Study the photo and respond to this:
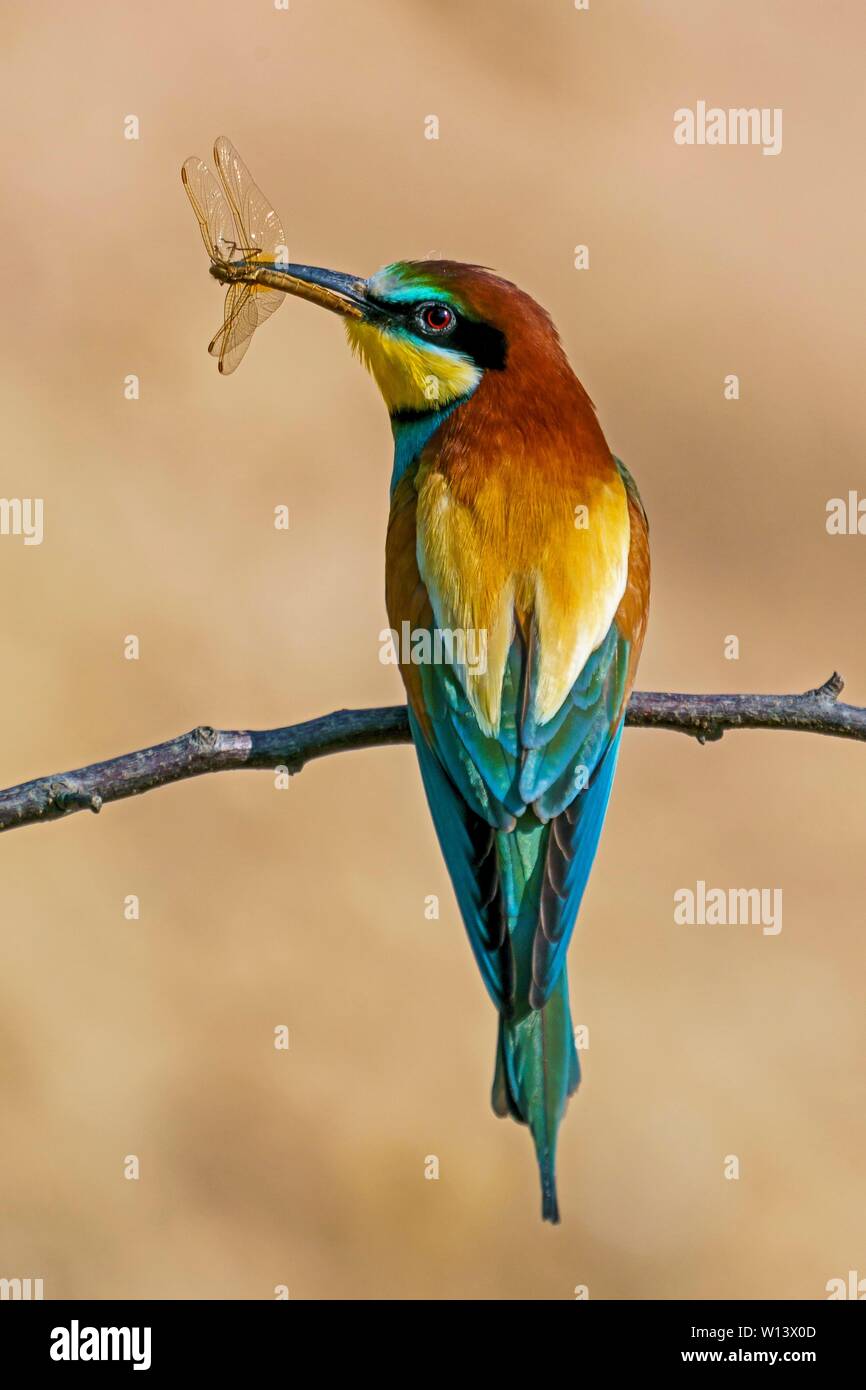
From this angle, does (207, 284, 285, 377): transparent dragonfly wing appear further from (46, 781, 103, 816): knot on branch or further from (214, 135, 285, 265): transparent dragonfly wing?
(46, 781, 103, 816): knot on branch

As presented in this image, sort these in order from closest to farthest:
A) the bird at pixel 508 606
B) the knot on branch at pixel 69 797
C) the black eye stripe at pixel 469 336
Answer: the knot on branch at pixel 69 797 → the bird at pixel 508 606 → the black eye stripe at pixel 469 336

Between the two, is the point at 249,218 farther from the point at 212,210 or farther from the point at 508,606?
the point at 508,606

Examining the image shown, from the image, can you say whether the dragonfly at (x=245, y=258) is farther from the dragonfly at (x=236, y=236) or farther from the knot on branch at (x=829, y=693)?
the knot on branch at (x=829, y=693)

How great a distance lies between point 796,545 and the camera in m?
6.84

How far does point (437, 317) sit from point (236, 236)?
1.50 feet

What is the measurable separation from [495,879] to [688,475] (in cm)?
444

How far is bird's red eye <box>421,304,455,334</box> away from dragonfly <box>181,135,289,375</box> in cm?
31

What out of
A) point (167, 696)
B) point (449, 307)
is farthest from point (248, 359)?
point (449, 307)

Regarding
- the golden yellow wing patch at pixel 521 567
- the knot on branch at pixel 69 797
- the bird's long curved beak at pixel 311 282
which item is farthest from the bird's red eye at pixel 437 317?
the knot on branch at pixel 69 797

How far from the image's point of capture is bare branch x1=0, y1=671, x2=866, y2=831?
2.52 m

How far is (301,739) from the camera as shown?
268cm

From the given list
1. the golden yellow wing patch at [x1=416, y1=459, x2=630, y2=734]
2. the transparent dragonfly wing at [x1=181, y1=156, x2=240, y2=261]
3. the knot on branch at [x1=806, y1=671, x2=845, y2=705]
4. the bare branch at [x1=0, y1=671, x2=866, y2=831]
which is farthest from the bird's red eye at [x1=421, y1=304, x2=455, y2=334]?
the knot on branch at [x1=806, y1=671, x2=845, y2=705]

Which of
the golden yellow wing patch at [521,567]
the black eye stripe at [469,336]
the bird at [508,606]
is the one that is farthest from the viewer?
the black eye stripe at [469,336]

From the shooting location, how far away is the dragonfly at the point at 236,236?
3303 mm
